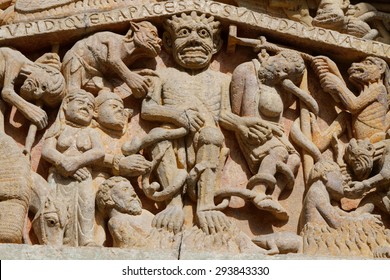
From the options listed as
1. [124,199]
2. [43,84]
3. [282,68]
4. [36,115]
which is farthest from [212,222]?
[43,84]

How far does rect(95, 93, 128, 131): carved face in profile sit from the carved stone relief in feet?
0.04

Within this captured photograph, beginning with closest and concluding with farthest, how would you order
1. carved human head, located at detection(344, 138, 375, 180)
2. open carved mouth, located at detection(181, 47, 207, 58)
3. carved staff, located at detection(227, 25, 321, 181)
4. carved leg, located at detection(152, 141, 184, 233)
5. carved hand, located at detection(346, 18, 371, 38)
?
carved leg, located at detection(152, 141, 184, 233) < carved human head, located at detection(344, 138, 375, 180) < carved staff, located at detection(227, 25, 321, 181) < open carved mouth, located at detection(181, 47, 207, 58) < carved hand, located at detection(346, 18, 371, 38)

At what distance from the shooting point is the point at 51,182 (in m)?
9.43

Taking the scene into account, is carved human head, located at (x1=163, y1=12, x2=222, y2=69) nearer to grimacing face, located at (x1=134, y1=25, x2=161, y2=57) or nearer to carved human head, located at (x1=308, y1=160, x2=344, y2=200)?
grimacing face, located at (x1=134, y1=25, x2=161, y2=57)

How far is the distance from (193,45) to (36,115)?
1378 mm

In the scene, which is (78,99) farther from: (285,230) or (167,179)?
(285,230)

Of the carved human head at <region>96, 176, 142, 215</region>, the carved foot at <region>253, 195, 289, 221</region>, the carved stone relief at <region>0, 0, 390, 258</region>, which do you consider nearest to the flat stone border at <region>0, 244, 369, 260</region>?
the carved stone relief at <region>0, 0, 390, 258</region>

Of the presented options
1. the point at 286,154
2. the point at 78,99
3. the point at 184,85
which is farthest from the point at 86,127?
the point at 286,154

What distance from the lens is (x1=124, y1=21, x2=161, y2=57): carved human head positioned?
9.97m

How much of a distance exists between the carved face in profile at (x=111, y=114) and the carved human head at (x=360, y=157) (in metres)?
1.77

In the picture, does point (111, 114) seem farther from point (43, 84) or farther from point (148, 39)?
point (148, 39)

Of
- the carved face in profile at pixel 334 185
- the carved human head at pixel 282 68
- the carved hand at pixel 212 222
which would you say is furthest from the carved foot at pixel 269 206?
the carved human head at pixel 282 68

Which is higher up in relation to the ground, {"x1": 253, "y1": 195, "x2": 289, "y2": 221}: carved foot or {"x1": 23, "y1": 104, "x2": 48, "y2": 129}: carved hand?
{"x1": 23, "y1": 104, "x2": 48, "y2": 129}: carved hand

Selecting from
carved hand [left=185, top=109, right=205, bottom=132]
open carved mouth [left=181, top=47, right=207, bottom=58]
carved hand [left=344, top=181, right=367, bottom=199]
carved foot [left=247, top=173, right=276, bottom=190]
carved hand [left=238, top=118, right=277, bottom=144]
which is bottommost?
carved hand [left=344, top=181, right=367, bottom=199]
